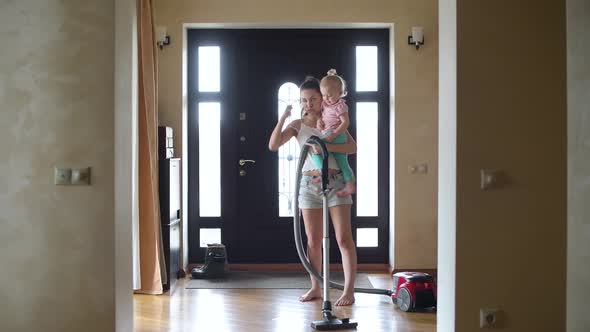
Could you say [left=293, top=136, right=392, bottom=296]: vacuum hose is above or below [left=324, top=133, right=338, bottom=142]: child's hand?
below

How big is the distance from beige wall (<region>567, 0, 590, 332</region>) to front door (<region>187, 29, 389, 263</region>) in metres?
3.48

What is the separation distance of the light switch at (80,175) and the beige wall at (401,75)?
111 inches

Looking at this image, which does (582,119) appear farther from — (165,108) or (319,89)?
(165,108)

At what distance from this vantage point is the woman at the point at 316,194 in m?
4.67

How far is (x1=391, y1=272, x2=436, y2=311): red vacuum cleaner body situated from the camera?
15.2 ft

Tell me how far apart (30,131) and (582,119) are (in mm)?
2594

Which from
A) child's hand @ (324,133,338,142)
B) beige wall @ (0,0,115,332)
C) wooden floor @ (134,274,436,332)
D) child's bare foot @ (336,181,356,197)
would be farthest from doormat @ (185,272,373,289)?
beige wall @ (0,0,115,332)

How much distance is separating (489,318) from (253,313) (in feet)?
6.27

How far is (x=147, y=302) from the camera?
16.3ft

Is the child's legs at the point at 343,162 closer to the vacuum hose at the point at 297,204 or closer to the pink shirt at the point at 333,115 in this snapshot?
the pink shirt at the point at 333,115

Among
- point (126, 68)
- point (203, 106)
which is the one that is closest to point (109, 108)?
point (126, 68)

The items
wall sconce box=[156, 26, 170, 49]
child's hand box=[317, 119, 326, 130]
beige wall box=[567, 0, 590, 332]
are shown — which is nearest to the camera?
beige wall box=[567, 0, 590, 332]

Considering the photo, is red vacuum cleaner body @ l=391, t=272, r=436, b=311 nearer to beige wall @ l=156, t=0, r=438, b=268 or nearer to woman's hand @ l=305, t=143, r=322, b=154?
woman's hand @ l=305, t=143, r=322, b=154

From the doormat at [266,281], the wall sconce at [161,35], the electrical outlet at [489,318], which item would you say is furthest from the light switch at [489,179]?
the wall sconce at [161,35]
